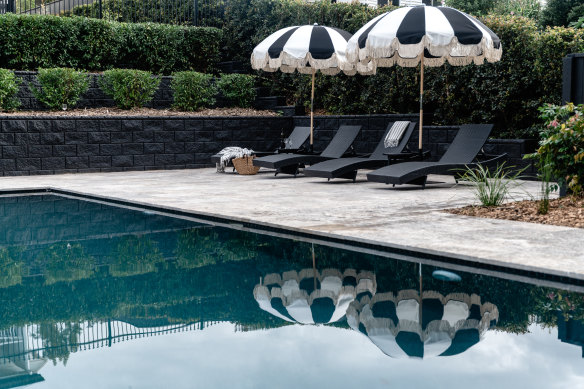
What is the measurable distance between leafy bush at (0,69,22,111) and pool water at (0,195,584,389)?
8.71 m

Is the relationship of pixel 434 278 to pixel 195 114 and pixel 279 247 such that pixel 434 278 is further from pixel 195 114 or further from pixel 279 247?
pixel 195 114

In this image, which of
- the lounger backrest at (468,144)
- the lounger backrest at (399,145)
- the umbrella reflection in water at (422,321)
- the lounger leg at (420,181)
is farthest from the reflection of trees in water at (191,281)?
the lounger backrest at (399,145)

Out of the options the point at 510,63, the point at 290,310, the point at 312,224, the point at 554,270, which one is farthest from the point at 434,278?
the point at 510,63

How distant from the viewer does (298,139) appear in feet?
48.9

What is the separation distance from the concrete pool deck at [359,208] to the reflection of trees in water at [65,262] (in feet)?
6.30

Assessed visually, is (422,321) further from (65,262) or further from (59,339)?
(65,262)

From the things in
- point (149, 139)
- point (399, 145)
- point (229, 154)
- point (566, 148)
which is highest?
point (566, 148)

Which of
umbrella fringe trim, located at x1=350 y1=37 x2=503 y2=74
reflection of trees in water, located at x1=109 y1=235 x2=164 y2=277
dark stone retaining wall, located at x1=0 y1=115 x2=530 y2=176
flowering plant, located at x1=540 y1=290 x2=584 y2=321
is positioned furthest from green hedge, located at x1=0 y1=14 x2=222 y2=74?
flowering plant, located at x1=540 y1=290 x2=584 y2=321

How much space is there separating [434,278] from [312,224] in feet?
7.42

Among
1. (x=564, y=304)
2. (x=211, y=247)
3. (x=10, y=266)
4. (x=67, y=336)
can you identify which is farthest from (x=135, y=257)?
(x=564, y=304)

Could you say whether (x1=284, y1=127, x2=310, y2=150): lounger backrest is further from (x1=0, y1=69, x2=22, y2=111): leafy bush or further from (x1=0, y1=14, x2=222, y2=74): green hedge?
(x1=0, y1=69, x2=22, y2=111): leafy bush

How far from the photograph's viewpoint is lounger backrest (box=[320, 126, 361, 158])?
13.7 metres

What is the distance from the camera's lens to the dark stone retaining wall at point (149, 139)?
564 inches

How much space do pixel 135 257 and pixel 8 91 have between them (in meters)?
9.79
